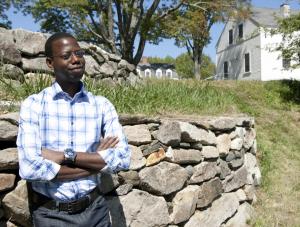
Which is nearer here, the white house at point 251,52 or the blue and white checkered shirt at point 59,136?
the blue and white checkered shirt at point 59,136

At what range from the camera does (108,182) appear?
4.00 metres

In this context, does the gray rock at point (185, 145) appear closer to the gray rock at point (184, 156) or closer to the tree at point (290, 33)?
the gray rock at point (184, 156)

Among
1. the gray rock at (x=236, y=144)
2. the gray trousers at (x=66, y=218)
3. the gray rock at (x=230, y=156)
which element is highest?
the gray trousers at (x=66, y=218)

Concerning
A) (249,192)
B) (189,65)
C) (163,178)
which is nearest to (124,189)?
(163,178)

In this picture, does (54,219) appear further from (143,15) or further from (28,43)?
(143,15)

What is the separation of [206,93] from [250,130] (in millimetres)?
1397

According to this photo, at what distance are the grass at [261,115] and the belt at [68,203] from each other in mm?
1899

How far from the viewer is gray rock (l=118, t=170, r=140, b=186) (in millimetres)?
4195

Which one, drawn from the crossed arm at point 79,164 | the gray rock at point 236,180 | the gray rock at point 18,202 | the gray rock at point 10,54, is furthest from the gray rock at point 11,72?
the crossed arm at point 79,164

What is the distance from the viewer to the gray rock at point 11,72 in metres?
5.77

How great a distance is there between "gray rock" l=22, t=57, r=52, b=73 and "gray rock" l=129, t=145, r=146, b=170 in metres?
3.05

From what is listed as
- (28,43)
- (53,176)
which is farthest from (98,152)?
(28,43)

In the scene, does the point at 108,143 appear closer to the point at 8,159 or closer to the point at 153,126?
the point at 8,159

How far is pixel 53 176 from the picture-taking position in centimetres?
265
